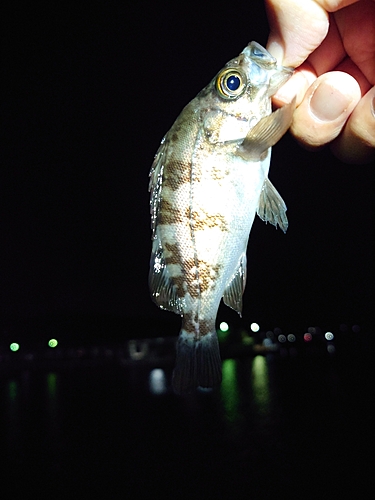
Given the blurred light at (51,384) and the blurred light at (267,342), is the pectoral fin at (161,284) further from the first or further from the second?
the blurred light at (267,342)

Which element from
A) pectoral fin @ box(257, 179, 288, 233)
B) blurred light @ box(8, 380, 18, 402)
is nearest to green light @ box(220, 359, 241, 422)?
blurred light @ box(8, 380, 18, 402)

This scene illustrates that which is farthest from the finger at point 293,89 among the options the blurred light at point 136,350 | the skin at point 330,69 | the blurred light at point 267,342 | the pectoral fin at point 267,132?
the blurred light at point 267,342

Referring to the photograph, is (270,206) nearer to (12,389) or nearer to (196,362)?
(196,362)

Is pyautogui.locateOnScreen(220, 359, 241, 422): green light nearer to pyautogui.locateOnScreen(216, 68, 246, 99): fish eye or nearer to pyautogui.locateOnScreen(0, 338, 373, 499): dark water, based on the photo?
pyautogui.locateOnScreen(0, 338, 373, 499): dark water

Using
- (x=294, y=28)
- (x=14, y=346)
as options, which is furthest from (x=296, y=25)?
(x=14, y=346)

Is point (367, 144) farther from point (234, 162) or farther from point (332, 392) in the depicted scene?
point (332, 392)

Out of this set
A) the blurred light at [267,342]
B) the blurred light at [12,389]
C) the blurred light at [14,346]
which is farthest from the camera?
the blurred light at [267,342]

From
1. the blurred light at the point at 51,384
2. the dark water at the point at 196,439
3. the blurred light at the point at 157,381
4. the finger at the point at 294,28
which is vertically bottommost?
the dark water at the point at 196,439
